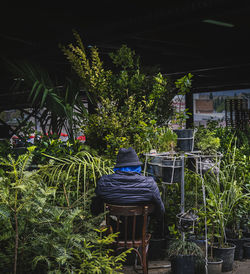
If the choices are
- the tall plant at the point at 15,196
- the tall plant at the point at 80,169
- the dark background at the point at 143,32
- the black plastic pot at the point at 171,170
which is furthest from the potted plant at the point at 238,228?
the tall plant at the point at 15,196

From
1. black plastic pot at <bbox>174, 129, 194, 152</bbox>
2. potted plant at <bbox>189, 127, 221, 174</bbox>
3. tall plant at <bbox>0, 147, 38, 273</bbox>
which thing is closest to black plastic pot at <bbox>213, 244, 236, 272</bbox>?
potted plant at <bbox>189, 127, 221, 174</bbox>

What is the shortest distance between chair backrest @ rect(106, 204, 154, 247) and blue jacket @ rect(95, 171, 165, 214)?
48mm

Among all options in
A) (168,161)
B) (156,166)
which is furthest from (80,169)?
(168,161)

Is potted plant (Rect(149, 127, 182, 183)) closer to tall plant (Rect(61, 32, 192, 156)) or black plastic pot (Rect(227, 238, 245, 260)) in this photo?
tall plant (Rect(61, 32, 192, 156))

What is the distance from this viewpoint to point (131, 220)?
109 inches

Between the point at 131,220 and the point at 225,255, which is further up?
the point at 131,220

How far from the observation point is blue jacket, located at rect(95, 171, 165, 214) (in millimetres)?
2562

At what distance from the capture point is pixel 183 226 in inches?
112

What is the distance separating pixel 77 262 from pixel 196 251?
1.39 m

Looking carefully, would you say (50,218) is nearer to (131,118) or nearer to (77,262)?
(77,262)

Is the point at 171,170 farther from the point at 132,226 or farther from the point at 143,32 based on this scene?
the point at 143,32

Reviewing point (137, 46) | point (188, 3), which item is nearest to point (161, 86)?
point (188, 3)

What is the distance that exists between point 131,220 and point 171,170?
0.53 m

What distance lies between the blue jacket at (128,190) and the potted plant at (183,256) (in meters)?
0.57
